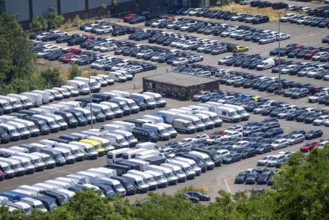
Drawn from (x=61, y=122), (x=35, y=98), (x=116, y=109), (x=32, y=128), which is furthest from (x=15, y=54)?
(x=32, y=128)

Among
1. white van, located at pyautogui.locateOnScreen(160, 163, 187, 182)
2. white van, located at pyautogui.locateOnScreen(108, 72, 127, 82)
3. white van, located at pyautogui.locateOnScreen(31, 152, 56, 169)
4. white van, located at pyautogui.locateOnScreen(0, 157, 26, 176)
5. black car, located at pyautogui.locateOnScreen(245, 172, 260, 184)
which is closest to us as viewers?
black car, located at pyautogui.locateOnScreen(245, 172, 260, 184)

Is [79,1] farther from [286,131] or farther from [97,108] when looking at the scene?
[286,131]

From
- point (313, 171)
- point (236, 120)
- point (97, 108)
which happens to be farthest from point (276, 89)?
point (313, 171)

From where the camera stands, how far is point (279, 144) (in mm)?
61781

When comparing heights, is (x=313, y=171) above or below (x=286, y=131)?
above

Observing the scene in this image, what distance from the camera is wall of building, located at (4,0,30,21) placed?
3467 inches

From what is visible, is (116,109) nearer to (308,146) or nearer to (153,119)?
(153,119)

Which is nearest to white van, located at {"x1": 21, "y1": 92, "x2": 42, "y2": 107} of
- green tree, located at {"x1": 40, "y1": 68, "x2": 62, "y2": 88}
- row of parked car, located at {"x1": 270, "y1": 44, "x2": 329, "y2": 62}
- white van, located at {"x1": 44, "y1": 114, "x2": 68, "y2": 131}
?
green tree, located at {"x1": 40, "y1": 68, "x2": 62, "y2": 88}

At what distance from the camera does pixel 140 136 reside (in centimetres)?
6475

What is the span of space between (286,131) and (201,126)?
14.9 feet

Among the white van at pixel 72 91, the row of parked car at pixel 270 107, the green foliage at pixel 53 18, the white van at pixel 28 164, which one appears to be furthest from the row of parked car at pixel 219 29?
the white van at pixel 28 164

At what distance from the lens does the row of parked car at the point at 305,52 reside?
261ft

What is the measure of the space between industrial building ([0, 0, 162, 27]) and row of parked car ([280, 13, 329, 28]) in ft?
38.7

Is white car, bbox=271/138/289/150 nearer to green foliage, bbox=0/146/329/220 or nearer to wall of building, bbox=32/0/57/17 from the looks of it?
green foliage, bbox=0/146/329/220
